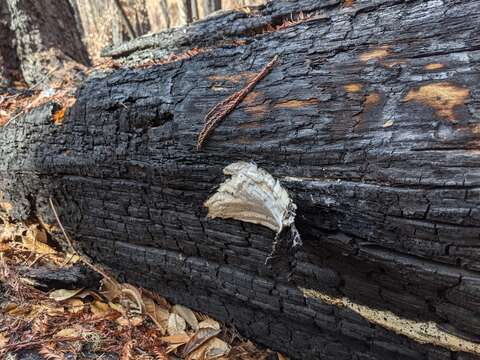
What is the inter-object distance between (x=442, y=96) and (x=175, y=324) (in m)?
2.03

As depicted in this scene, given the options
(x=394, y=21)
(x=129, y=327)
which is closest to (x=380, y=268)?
(x=394, y=21)

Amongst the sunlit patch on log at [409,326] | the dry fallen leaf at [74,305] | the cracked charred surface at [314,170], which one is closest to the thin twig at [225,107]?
the cracked charred surface at [314,170]

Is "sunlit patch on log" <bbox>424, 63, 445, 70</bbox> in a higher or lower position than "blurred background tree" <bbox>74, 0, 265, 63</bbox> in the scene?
lower

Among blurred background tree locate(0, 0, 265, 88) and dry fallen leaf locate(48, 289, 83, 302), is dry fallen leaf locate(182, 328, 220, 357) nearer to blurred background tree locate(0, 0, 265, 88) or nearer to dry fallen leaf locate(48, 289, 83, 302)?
dry fallen leaf locate(48, 289, 83, 302)

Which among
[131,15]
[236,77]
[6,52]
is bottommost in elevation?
[236,77]

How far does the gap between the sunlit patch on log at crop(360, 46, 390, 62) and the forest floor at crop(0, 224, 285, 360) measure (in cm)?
175

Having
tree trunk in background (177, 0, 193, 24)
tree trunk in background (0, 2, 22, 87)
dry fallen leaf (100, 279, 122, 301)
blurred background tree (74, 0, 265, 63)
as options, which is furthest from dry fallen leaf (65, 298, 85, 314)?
tree trunk in background (177, 0, 193, 24)

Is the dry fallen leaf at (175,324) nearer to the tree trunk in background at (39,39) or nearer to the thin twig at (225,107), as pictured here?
the thin twig at (225,107)

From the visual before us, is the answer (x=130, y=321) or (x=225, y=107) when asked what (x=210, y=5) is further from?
(x=130, y=321)

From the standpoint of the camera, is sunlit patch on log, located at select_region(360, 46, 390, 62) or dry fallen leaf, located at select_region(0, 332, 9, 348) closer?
sunlit patch on log, located at select_region(360, 46, 390, 62)

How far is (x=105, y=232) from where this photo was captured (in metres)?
2.76

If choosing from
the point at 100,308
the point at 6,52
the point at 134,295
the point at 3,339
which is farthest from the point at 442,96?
the point at 6,52

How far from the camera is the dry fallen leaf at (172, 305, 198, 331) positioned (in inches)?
103

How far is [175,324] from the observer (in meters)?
2.61
